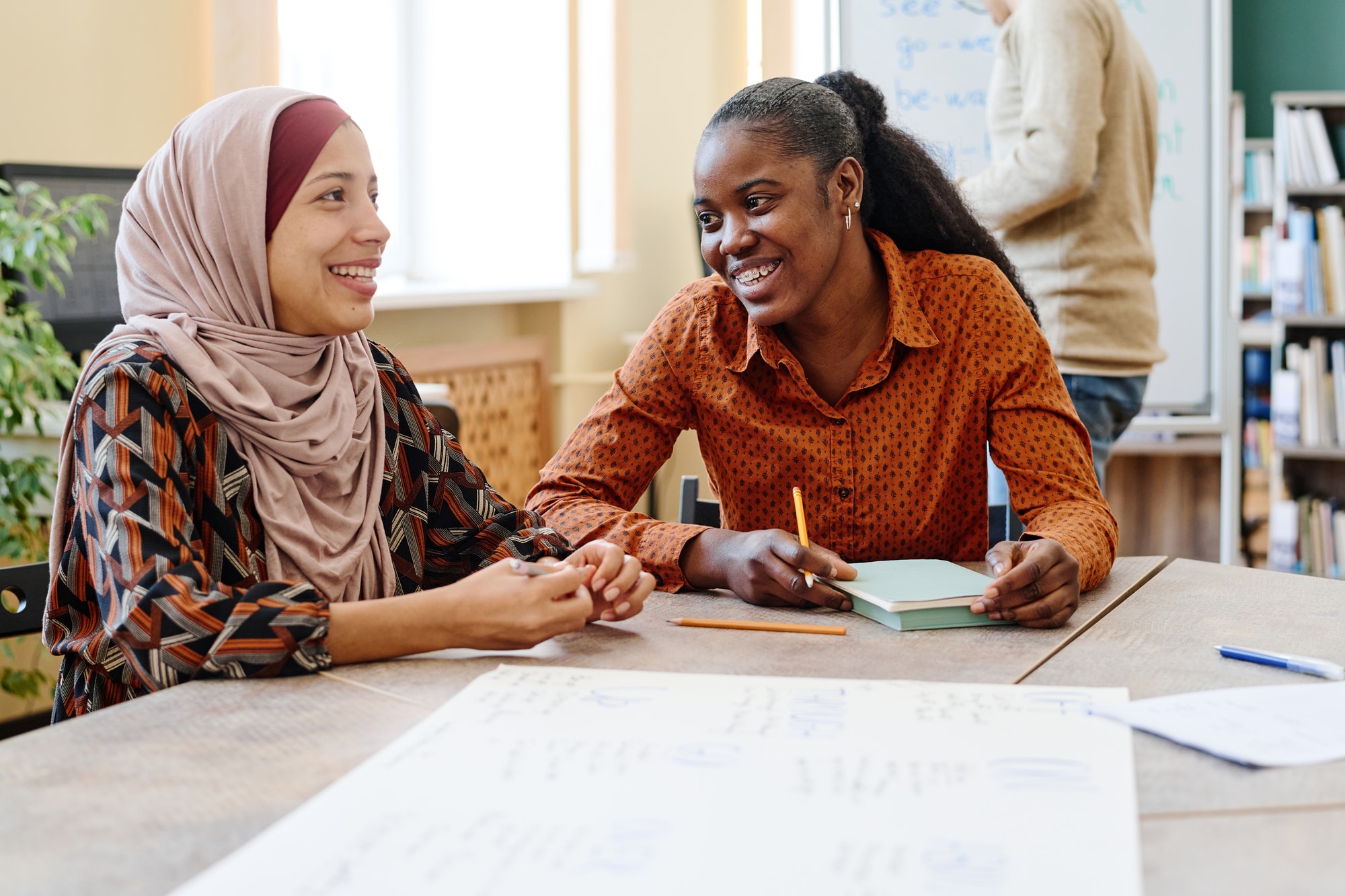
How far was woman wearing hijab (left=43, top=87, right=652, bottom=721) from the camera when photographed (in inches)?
41.1

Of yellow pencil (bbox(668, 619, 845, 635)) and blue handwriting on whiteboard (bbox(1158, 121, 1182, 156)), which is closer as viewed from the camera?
yellow pencil (bbox(668, 619, 845, 635))

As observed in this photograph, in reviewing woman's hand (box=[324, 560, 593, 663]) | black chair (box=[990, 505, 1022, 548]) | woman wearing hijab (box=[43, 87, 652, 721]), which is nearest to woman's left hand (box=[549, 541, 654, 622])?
woman wearing hijab (box=[43, 87, 652, 721])

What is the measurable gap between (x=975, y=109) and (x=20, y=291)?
235cm

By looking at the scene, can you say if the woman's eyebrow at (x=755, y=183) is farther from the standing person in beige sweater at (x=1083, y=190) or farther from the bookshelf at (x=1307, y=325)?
the bookshelf at (x=1307, y=325)

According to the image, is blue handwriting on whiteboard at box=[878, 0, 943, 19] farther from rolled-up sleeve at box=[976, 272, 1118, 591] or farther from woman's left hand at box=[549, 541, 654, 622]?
woman's left hand at box=[549, 541, 654, 622]

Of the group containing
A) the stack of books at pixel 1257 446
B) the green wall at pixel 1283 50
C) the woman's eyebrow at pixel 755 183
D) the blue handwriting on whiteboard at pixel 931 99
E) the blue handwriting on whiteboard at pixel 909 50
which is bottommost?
the stack of books at pixel 1257 446

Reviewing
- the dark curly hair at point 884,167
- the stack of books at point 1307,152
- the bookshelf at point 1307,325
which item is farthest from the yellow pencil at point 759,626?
the stack of books at point 1307,152

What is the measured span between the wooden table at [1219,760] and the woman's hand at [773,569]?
250mm

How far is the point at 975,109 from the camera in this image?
330 cm

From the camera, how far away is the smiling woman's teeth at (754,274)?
1.52 metres

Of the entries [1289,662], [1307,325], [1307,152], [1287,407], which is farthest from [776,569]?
[1307,152]

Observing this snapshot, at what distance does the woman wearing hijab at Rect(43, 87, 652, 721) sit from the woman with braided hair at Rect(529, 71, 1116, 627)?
0.20m

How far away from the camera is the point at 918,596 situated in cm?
120

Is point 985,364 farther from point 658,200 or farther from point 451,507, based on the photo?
point 658,200
